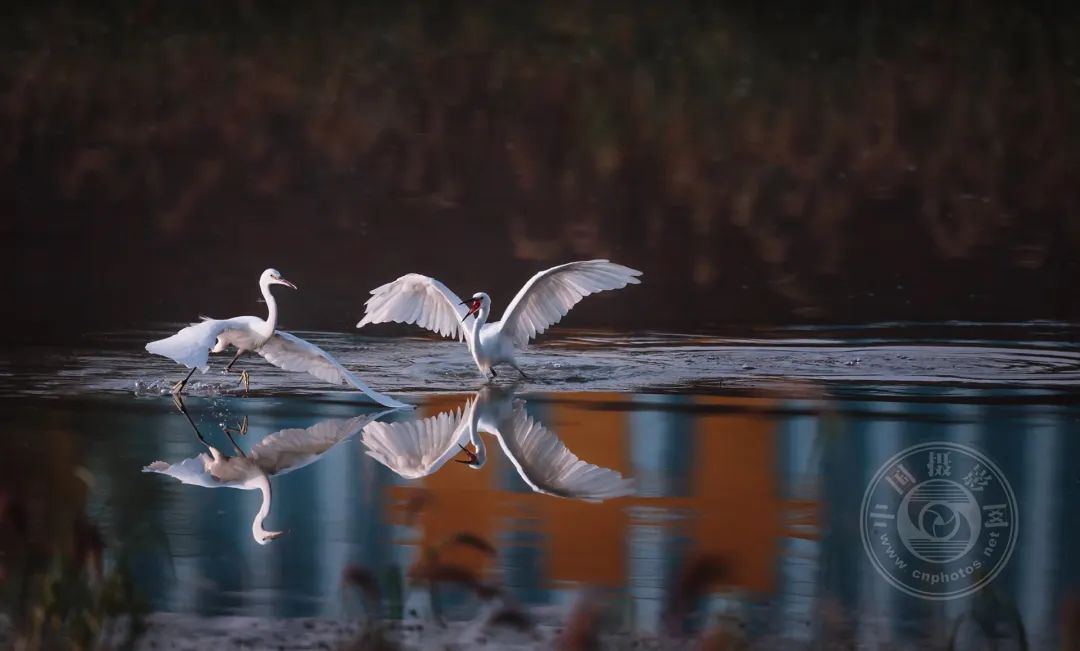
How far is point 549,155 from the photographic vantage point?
736 inches

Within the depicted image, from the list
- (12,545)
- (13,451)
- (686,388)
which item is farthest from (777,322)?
(12,545)

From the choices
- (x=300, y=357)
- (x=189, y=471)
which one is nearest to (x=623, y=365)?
(x=300, y=357)

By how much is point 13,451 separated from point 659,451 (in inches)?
127

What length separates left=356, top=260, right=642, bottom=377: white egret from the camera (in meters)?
10.3

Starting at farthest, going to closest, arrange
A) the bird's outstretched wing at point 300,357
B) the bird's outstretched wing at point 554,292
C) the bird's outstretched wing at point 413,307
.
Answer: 1. the bird's outstretched wing at point 413,307
2. the bird's outstretched wing at point 554,292
3. the bird's outstretched wing at point 300,357

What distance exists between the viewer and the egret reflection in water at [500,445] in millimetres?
8039

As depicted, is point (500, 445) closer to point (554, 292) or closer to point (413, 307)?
point (554, 292)

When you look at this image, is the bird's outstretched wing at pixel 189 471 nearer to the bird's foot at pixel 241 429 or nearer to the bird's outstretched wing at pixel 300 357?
the bird's foot at pixel 241 429

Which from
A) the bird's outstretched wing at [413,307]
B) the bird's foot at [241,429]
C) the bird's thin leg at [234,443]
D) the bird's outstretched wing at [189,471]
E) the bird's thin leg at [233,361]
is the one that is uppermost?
the bird's outstretched wing at [413,307]

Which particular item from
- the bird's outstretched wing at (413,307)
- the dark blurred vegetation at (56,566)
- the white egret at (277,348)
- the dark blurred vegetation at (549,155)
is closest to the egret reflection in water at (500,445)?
the white egret at (277,348)

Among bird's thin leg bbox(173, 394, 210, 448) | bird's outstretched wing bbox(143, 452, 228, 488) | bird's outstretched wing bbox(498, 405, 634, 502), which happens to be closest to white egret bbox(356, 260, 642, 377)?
bird's outstretched wing bbox(498, 405, 634, 502)

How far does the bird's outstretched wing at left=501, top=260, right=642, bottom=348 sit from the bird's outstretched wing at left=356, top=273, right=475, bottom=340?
1.24 ft

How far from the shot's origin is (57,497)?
7.75 meters

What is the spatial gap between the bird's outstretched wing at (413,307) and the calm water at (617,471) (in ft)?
0.93
